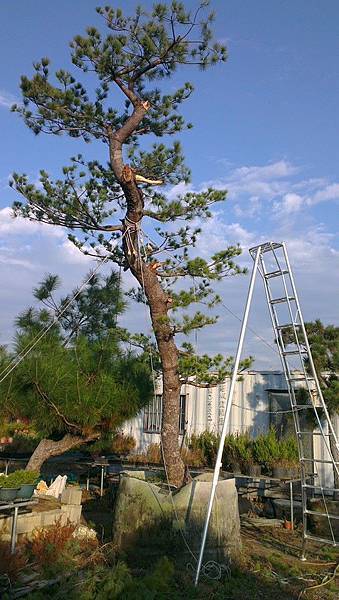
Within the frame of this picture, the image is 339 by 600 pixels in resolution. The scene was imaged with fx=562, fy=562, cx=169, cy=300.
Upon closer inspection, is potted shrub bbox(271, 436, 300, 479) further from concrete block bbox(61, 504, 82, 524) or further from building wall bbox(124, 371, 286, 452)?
concrete block bbox(61, 504, 82, 524)

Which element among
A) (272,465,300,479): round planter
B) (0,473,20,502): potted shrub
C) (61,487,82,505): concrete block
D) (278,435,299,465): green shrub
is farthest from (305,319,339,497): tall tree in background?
(0,473,20,502): potted shrub

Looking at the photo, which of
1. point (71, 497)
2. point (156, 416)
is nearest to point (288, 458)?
point (156, 416)

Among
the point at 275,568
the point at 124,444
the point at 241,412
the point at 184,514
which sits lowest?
the point at 275,568

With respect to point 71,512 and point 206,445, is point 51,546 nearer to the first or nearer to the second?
point 71,512

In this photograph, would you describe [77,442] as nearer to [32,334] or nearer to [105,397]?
[105,397]

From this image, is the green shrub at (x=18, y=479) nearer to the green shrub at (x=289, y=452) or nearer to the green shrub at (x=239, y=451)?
the green shrub at (x=239, y=451)

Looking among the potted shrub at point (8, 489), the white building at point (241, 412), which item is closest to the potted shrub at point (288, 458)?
the white building at point (241, 412)

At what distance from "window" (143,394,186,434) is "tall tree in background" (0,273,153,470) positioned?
4.82 m

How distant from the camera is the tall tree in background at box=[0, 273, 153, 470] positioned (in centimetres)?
714

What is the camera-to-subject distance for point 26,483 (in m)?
5.69

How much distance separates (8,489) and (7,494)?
47 millimetres

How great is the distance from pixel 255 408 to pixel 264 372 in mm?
777

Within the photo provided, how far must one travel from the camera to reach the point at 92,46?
21.7ft

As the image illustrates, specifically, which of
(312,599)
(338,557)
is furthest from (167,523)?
(338,557)
